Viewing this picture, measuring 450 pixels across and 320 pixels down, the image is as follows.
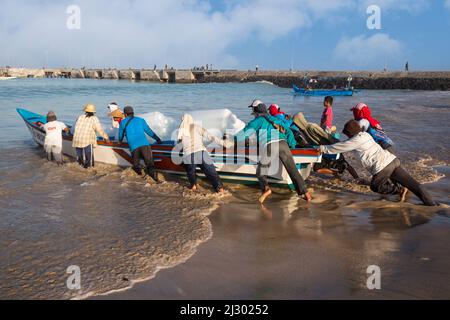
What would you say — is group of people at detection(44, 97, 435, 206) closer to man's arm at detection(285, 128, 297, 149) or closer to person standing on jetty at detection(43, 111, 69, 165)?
man's arm at detection(285, 128, 297, 149)

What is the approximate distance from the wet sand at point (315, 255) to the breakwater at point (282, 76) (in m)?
49.3

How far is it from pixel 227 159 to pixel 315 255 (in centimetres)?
333

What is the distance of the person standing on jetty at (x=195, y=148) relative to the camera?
6.82m

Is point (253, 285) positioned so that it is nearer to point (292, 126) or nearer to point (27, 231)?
point (27, 231)

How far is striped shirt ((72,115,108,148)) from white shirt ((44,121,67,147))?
1.07 metres

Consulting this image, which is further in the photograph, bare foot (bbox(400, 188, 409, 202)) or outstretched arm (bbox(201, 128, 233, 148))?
outstretched arm (bbox(201, 128, 233, 148))

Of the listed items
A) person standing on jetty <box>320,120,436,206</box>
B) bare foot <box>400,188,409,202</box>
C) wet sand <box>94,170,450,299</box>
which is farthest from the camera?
bare foot <box>400,188,409,202</box>

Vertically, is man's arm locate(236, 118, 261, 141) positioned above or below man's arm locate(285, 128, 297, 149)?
above

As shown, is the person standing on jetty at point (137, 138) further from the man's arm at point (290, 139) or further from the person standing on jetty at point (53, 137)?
the man's arm at point (290, 139)

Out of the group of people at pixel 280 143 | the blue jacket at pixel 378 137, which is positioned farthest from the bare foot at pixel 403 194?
the blue jacket at pixel 378 137

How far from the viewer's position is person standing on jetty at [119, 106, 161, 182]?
7875 mm

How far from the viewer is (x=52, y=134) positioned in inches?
376

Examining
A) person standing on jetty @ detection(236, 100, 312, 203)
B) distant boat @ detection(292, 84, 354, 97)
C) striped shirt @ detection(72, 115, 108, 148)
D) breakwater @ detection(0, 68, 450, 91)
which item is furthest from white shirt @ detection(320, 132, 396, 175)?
breakwater @ detection(0, 68, 450, 91)
